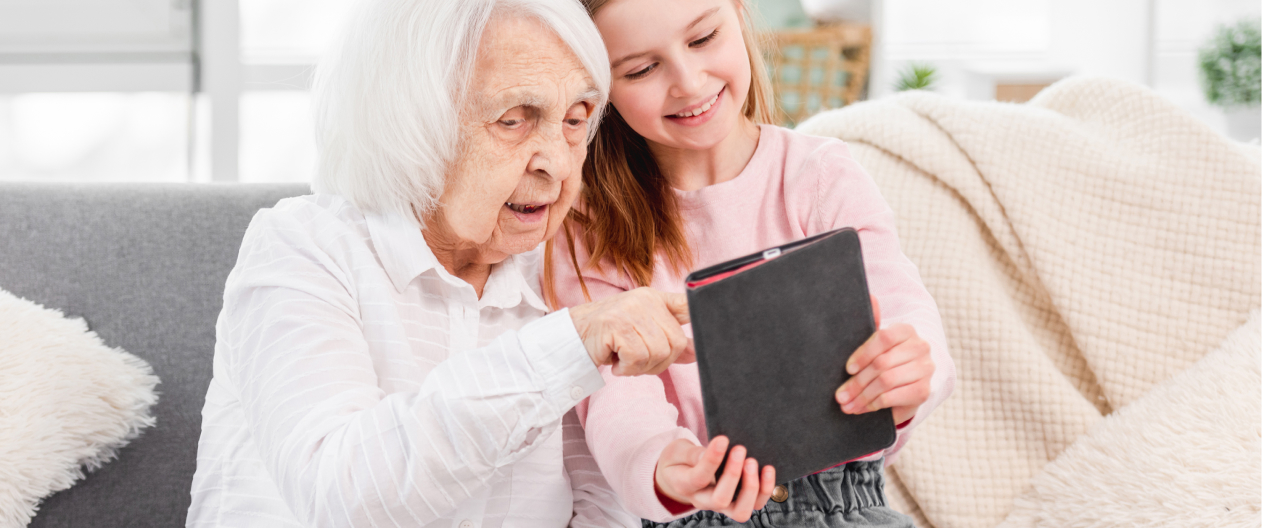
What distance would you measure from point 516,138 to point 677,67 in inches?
10.3

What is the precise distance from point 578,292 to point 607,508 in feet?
1.00

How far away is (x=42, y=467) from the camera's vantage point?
120 cm

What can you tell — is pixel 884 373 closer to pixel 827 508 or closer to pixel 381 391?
A: pixel 827 508

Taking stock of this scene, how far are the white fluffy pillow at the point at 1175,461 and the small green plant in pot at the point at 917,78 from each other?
2.74m

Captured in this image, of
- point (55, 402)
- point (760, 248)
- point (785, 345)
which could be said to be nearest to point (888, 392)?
point (785, 345)

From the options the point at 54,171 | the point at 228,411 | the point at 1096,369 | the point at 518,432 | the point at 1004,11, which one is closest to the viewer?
the point at 518,432

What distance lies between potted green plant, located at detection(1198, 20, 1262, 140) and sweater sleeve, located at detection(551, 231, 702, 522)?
135 inches

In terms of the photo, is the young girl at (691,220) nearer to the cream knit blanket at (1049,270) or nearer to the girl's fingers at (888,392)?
the girl's fingers at (888,392)

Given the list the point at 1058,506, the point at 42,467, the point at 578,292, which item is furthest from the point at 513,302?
the point at 1058,506

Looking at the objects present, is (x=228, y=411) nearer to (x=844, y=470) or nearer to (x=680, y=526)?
(x=680, y=526)

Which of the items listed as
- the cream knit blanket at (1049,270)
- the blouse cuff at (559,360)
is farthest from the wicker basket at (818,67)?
the blouse cuff at (559,360)

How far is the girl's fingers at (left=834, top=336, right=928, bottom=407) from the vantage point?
84cm

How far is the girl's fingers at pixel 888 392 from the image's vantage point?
84 cm

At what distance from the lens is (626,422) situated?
1.06 meters
